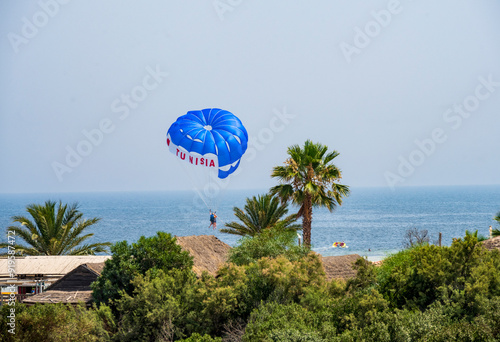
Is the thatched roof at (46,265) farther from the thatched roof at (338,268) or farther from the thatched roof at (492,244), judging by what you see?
the thatched roof at (492,244)

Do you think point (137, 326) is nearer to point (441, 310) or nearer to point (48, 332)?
point (48, 332)

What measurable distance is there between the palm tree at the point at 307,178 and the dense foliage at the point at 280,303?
8.06 metres

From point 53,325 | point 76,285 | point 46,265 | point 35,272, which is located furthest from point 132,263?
point 46,265

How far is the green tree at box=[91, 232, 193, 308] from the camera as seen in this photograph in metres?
18.6

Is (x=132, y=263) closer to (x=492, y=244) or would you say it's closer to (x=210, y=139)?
(x=210, y=139)

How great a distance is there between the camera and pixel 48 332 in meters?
15.3

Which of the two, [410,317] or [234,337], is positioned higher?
[410,317]

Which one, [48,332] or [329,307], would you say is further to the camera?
[329,307]

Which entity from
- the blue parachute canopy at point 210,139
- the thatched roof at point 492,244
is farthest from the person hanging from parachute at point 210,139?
the thatched roof at point 492,244

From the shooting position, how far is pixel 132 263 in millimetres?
19109

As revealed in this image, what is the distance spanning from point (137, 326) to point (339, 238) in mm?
75467

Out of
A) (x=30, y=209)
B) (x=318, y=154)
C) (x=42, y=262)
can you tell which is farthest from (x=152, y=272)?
(x=30, y=209)

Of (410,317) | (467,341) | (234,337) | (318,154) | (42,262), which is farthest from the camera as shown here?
(318,154)

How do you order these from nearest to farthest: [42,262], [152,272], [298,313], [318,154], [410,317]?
[410,317]
[298,313]
[152,272]
[42,262]
[318,154]
